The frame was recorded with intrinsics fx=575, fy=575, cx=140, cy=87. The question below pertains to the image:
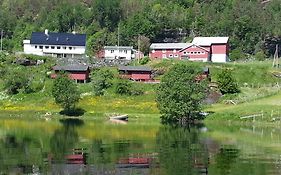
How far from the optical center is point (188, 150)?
2190 inches

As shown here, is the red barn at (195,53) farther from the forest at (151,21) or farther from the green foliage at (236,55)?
the forest at (151,21)

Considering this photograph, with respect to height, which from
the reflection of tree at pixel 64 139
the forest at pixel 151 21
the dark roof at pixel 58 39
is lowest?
the reflection of tree at pixel 64 139

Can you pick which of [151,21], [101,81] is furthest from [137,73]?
[151,21]

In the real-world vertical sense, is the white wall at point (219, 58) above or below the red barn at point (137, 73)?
above

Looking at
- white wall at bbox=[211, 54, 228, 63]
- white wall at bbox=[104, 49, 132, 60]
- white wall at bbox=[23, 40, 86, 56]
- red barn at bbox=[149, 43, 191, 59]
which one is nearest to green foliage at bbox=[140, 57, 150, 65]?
red barn at bbox=[149, 43, 191, 59]

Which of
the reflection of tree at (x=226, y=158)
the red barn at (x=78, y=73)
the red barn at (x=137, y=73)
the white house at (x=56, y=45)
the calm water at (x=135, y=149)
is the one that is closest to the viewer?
the calm water at (x=135, y=149)

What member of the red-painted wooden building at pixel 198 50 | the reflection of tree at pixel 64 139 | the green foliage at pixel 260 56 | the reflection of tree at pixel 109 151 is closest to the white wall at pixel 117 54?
the red-painted wooden building at pixel 198 50

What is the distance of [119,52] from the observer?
132 metres

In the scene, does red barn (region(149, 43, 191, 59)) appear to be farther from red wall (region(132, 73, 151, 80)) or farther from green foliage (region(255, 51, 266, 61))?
red wall (region(132, 73, 151, 80))

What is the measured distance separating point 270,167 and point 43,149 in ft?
72.4

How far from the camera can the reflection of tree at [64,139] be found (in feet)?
179

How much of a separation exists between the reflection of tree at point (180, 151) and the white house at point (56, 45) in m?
63.9

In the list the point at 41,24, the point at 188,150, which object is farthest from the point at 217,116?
the point at 41,24

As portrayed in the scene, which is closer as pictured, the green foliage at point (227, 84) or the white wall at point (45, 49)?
the green foliage at point (227, 84)
